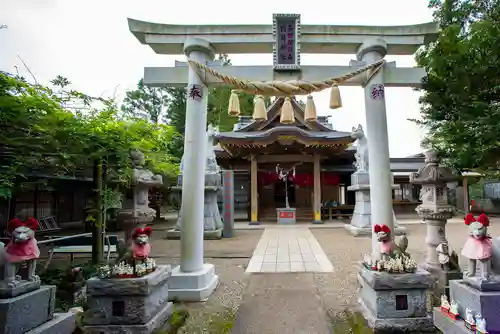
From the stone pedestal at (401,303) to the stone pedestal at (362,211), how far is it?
26.9ft

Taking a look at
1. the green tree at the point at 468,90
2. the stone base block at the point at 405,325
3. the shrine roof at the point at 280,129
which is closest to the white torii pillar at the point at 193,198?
the stone base block at the point at 405,325

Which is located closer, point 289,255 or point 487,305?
point 487,305

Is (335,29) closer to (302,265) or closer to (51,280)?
(302,265)

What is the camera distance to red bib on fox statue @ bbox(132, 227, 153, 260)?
3.48 meters

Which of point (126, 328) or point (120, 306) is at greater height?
point (120, 306)

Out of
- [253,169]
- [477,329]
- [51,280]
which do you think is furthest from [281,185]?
[477,329]

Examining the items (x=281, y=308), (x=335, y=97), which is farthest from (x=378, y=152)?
(x=281, y=308)

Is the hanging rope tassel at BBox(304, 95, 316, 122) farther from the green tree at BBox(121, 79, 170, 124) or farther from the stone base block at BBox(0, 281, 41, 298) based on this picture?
the green tree at BBox(121, 79, 170, 124)

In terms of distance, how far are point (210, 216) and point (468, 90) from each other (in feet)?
30.7

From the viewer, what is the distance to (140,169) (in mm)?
4172

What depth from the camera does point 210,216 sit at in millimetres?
11633

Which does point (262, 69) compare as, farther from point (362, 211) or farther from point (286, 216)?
point (286, 216)

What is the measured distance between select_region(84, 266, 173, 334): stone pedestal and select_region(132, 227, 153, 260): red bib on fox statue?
0.90 ft

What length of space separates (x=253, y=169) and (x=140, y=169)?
1179 centimetres
